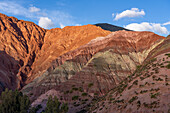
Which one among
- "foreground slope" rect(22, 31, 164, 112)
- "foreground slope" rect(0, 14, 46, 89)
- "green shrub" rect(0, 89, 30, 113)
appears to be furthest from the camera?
"foreground slope" rect(0, 14, 46, 89)

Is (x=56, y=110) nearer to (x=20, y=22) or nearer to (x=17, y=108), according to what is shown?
(x=17, y=108)

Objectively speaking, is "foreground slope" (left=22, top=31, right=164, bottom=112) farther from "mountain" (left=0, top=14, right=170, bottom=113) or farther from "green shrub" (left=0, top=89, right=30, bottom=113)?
"green shrub" (left=0, top=89, right=30, bottom=113)

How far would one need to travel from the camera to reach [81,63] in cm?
7106

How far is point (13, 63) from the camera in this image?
4129 inches

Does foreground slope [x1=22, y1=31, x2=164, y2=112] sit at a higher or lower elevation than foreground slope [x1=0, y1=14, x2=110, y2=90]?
lower

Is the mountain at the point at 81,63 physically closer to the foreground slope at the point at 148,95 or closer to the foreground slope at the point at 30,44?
the foreground slope at the point at 30,44

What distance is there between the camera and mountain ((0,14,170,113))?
3195 cm

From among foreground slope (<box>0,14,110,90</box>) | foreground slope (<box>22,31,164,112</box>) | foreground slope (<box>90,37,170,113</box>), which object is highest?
foreground slope (<box>0,14,110,90</box>)

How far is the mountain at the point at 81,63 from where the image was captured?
105ft

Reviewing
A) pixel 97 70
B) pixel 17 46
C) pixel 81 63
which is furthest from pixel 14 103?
pixel 17 46

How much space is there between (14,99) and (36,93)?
88.4ft

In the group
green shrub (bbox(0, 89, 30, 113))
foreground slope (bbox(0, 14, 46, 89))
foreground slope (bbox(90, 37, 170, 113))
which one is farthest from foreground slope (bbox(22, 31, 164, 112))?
foreground slope (bbox(0, 14, 46, 89))

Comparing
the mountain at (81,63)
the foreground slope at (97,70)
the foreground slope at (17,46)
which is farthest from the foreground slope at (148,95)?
the foreground slope at (17,46)

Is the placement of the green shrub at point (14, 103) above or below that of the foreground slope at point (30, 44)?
below
